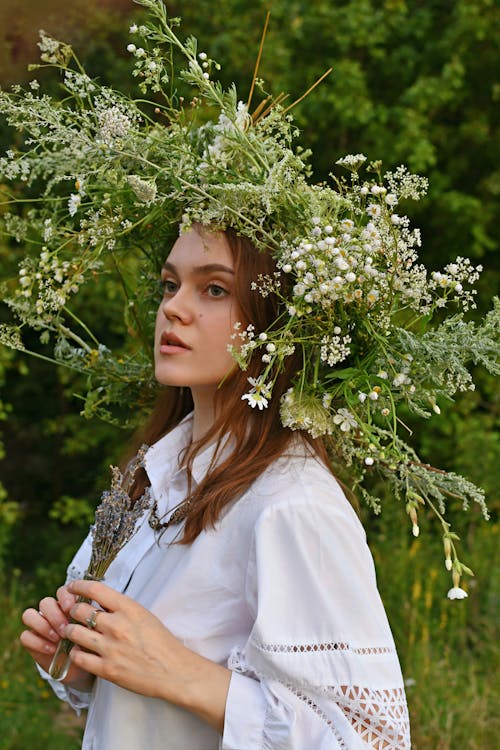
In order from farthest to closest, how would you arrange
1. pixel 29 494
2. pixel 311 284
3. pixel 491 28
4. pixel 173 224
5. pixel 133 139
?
pixel 29 494 < pixel 491 28 < pixel 173 224 < pixel 133 139 < pixel 311 284

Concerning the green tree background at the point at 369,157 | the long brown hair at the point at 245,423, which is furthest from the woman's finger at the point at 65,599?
the green tree background at the point at 369,157

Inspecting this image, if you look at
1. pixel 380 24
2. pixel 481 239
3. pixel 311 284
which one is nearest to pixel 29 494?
pixel 481 239

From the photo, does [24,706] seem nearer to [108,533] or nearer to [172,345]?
[108,533]

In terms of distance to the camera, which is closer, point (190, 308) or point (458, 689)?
point (190, 308)

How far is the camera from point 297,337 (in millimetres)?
1760

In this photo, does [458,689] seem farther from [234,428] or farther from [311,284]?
[311,284]

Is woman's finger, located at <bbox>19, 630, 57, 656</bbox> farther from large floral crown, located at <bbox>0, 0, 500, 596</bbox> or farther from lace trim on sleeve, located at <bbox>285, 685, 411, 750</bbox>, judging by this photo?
large floral crown, located at <bbox>0, 0, 500, 596</bbox>

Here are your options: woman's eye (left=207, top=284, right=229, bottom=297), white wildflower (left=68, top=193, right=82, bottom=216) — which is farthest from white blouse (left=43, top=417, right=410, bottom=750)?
A: white wildflower (left=68, top=193, right=82, bottom=216)

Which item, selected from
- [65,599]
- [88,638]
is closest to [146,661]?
[88,638]

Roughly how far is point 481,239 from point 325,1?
2.11 meters

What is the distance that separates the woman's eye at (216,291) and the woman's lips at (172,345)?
12cm

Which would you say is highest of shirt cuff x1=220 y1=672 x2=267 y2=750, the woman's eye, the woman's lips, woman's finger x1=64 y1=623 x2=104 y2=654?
the woman's eye

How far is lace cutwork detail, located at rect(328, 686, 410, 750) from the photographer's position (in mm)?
1505

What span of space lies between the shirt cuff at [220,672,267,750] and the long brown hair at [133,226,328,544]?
1.04ft
